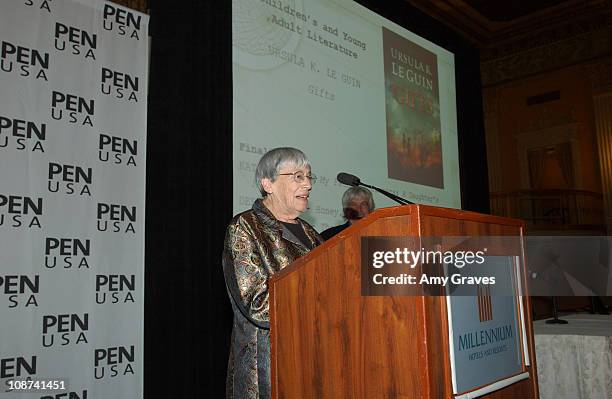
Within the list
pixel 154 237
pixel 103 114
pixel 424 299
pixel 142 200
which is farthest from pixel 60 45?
pixel 424 299

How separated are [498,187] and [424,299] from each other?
1215cm

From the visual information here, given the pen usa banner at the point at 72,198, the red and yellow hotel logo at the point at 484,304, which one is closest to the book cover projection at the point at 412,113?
the pen usa banner at the point at 72,198

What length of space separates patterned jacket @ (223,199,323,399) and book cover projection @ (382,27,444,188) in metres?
2.67

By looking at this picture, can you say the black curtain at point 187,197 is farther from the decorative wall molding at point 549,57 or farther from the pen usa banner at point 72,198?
the decorative wall molding at point 549,57

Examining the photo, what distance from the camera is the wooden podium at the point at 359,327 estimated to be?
1.10 metres

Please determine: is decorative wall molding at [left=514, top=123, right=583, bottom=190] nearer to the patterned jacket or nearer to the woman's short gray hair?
the woman's short gray hair

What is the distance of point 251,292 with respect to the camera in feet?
5.02

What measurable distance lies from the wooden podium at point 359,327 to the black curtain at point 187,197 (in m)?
1.65

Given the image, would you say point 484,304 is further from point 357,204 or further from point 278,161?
point 357,204

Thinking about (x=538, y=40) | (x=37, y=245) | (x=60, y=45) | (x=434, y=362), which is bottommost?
(x=434, y=362)

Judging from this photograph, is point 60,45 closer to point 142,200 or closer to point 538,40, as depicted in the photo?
point 142,200

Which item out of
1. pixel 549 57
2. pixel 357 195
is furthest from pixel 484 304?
pixel 549 57

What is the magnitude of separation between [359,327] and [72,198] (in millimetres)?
1778

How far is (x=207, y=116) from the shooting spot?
10.4ft
